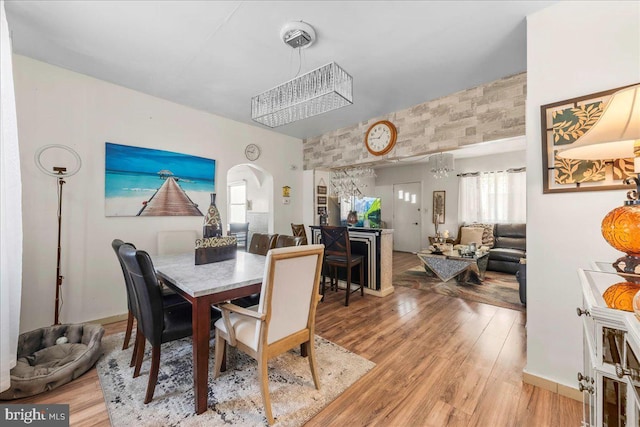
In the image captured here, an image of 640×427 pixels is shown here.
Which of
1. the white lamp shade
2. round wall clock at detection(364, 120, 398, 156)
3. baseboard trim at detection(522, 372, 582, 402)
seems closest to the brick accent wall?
round wall clock at detection(364, 120, 398, 156)

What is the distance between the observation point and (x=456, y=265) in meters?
3.98

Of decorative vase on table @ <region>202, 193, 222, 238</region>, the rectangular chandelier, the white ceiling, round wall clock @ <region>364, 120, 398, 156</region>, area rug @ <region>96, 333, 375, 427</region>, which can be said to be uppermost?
the white ceiling

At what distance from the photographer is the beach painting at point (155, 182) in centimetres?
276

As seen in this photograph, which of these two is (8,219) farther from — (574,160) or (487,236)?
(487,236)

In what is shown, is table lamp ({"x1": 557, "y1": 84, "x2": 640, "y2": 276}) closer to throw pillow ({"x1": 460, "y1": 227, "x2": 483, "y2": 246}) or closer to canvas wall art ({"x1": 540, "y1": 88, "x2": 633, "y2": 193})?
canvas wall art ({"x1": 540, "y1": 88, "x2": 633, "y2": 193})

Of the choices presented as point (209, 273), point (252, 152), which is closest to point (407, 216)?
point (252, 152)

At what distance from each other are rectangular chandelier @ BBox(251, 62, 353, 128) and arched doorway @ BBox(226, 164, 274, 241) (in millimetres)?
2194

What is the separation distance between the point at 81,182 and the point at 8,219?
3.79 ft

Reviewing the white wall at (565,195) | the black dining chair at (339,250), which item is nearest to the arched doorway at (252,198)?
the black dining chair at (339,250)

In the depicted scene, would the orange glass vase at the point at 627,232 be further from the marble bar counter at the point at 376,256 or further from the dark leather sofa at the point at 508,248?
the dark leather sofa at the point at 508,248

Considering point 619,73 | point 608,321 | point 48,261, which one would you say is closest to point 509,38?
point 619,73

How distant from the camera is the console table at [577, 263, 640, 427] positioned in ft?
2.16

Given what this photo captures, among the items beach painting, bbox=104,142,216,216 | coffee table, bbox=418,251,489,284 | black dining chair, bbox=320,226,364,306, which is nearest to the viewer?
beach painting, bbox=104,142,216,216

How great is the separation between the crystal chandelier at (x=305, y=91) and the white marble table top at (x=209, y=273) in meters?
1.28
